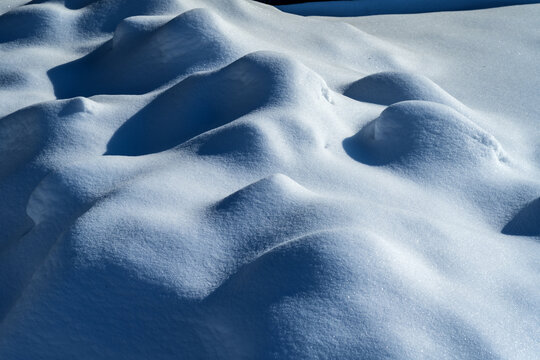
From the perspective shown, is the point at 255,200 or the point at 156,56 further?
the point at 156,56

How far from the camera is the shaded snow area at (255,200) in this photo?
3.77 ft

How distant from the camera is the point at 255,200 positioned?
Result: 4.57 ft

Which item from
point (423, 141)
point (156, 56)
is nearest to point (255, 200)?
point (423, 141)

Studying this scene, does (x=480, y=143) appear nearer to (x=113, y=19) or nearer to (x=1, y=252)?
(x=1, y=252)

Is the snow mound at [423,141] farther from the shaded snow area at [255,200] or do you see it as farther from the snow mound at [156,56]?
the snow mound at [156,56]

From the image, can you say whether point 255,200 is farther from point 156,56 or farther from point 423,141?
point 156,56

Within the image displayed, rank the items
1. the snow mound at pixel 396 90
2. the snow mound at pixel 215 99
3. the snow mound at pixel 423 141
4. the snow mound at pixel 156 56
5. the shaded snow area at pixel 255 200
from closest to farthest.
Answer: the shaded snow area at pixel 255 200 → the snow mound at pixel 423 141 → the snow mound at pixel 215 99 → the snow mound at pixel 396 90 → the snow mound at pixel 156 56

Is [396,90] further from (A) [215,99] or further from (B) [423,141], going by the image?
(A) [215,99]

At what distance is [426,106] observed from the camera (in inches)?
68.1

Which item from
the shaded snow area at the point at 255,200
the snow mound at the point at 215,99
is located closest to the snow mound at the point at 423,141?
the shaded snow area at the point at 255,200

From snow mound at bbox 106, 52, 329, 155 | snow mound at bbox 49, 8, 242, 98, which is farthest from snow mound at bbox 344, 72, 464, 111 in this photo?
snow mound at bbox 49, 8, 242, 98

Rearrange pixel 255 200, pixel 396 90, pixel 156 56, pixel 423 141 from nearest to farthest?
pixel 255 200 < pixel 423 141 < pixel 396 90 < pixel 156 56

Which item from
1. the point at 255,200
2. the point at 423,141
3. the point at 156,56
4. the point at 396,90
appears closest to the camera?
the point at 255,200

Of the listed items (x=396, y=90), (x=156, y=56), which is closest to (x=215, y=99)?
(x=156, y=56)
